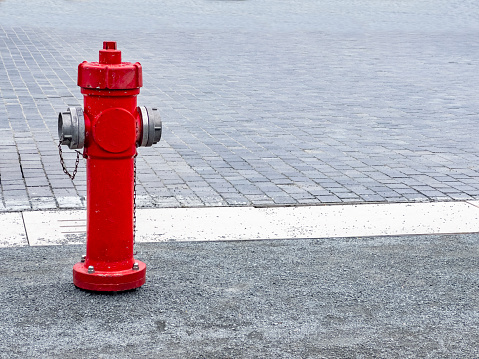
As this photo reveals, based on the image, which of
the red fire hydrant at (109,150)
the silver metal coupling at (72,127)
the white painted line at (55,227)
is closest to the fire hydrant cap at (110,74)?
the red fire hydrant at (109,150)

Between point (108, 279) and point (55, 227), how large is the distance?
1269 millimetres

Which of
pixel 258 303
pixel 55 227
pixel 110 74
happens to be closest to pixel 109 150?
pixel 110 74

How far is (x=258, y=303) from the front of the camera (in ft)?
13.4

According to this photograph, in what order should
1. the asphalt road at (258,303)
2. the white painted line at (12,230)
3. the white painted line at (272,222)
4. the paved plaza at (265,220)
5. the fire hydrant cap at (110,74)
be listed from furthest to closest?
the white painted line at (272,222), the white painted line at (12,230), the fire hydrant cap at (110,74), the paved plaza at (265,220), the asphalt road at (258,303)

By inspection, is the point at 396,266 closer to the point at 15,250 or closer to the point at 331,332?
the point at 331,332

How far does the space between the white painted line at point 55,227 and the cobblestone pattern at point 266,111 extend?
0.27m

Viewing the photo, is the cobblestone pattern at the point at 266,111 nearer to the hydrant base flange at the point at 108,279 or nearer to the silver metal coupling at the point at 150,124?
the hydrant base flange at the point at 108,279

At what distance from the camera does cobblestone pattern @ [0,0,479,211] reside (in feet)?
21.2

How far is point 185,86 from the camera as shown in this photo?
474 inches

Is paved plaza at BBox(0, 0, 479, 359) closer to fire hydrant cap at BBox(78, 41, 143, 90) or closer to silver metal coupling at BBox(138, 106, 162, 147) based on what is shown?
silver metal coupling at BBox(138, 106, 162, 147)

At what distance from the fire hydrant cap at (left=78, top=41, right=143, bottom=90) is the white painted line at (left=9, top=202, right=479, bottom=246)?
1.38 meters

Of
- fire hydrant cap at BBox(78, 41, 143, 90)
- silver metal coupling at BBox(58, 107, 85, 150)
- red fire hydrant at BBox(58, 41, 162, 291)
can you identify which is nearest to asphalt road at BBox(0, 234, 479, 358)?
red fire hydrant at BBox(58, 41, 162, 291)

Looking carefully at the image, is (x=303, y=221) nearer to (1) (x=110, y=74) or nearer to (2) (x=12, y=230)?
(2) (x=12, y=230)

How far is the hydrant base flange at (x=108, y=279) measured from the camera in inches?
161
